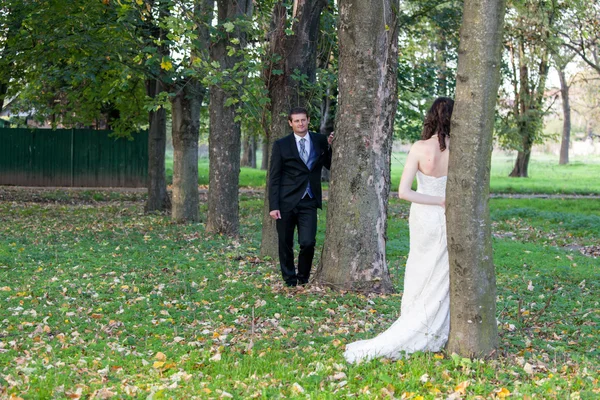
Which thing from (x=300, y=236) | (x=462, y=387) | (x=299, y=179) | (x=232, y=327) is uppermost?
(x=299, y=179)

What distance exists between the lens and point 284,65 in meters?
11.3

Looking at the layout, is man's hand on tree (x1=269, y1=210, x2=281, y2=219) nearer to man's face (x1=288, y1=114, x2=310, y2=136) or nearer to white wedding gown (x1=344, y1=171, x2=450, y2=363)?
man's face (x1=288, y1=114, x2=310, y2=136)

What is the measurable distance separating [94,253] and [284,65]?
447 cm

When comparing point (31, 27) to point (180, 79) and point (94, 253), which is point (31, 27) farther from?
point (94, 253)

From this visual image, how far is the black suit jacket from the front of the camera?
9219 millimetres

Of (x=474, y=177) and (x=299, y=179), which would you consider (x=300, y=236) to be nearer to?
(x=299, y=179)

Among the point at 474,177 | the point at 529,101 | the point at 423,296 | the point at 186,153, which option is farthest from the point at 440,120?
the point at 529,101

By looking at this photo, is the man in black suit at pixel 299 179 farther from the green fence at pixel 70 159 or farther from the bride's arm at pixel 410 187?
the green fence at pixel 70 159

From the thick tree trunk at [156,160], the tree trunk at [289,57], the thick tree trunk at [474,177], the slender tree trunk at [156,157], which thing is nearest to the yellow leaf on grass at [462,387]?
the thick tree trunk at [474,177]

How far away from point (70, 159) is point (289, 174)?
2365 centimetres

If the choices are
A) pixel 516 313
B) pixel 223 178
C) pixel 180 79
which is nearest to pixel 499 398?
pixel 516 313

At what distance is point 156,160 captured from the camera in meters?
20.8

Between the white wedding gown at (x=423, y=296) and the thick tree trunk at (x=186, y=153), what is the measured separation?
11573 millimetres

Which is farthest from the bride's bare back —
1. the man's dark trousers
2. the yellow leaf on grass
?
the man's dark trousers
